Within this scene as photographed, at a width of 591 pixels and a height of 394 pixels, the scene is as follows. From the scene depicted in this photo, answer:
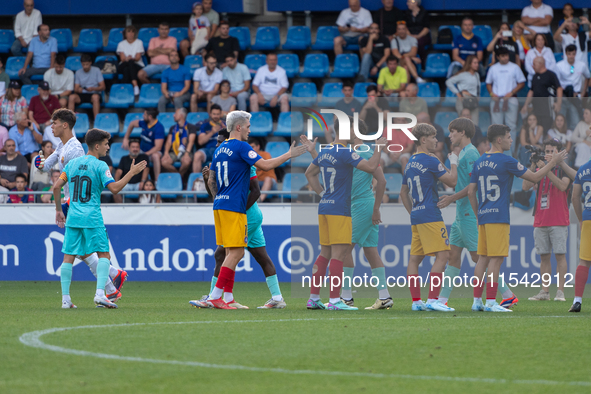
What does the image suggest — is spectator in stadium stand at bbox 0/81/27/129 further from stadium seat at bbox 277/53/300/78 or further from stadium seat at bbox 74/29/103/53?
stadium seat at bbox 277/53/300/78

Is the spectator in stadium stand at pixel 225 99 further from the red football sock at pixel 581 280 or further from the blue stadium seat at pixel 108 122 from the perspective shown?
the red football sock at pixel 581 280

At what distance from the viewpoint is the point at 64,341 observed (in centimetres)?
594

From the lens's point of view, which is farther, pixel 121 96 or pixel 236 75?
pixel 121 96

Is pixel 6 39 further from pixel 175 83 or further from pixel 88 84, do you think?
pixel 175 83

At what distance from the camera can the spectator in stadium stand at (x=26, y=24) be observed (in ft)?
64.5

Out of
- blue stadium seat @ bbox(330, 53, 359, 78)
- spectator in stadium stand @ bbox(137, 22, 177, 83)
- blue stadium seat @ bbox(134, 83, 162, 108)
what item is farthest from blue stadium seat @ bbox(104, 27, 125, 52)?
blue stadium seat @ bbox(330, 53, 359, 78)

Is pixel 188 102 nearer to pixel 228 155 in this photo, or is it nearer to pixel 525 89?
pixel 525 89

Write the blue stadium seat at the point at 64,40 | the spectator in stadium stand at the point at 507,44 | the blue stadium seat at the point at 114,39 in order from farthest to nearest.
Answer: the blue stadium seat at the point at 64,40
the blue stadium seat at the point at 114,39
the spectator in stadium stand at the point at 507,44

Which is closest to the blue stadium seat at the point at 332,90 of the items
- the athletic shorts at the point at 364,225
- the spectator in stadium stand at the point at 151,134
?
the spectator in stadium stand at the point at 151,134

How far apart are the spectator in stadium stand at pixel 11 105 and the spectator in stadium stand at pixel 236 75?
4.50 meters

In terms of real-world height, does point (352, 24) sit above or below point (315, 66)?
above

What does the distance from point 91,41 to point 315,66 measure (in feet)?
→ 19.2

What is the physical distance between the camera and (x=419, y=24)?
17.6 m

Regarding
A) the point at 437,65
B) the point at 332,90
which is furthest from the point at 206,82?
the point at 437,65
